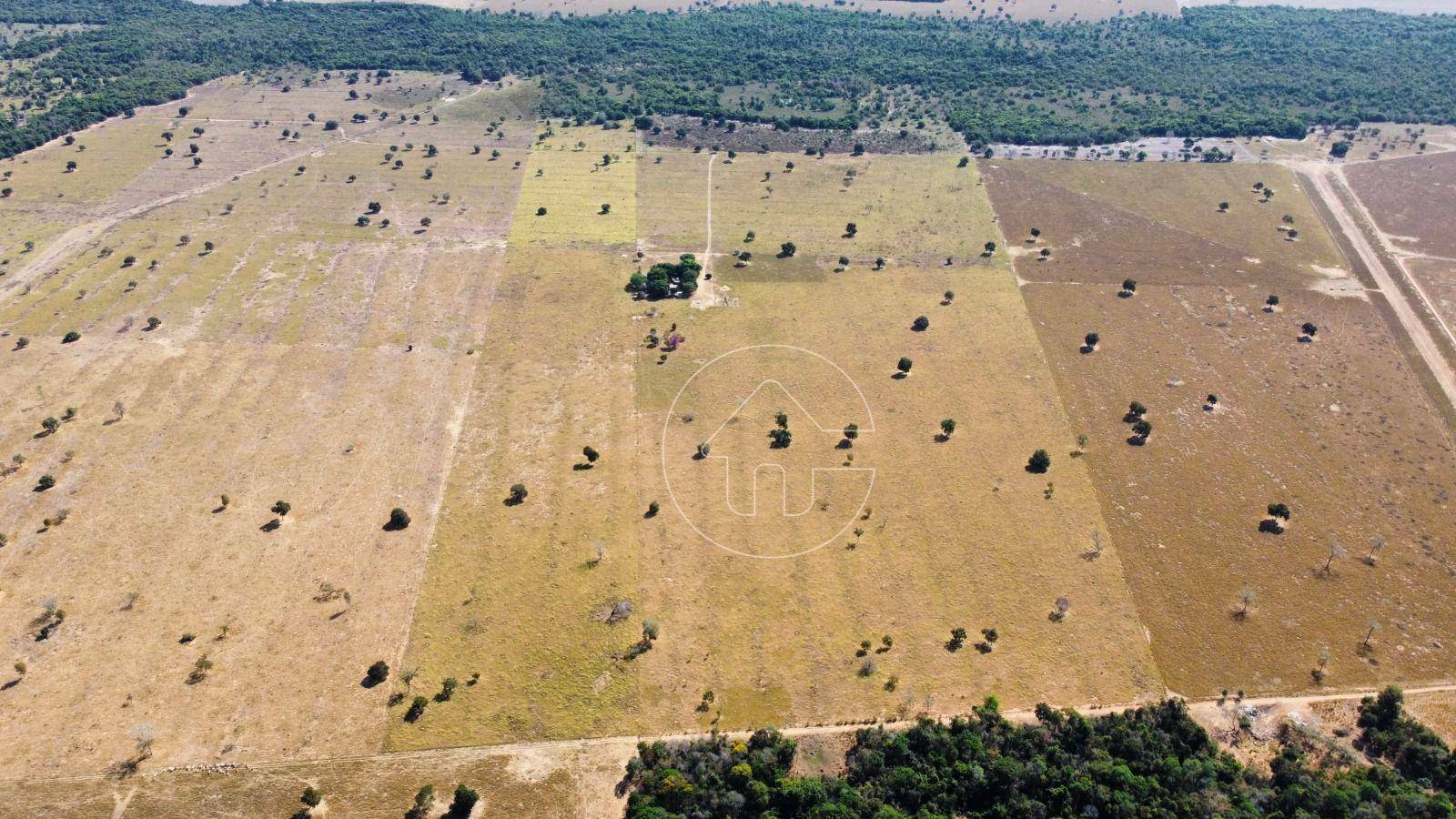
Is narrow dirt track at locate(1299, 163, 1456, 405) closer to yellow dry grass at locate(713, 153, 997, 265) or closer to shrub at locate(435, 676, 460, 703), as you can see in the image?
yellow dry grass at locate(713, 153, 997, 265)

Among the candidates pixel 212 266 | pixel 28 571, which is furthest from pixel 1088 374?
pixel 212 266

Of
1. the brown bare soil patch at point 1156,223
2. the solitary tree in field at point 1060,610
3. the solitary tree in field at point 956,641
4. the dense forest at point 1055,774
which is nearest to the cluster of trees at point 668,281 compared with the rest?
the brown bare soil patch at point 1156,223

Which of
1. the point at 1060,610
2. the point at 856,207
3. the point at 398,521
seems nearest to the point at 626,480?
the point at 398,521

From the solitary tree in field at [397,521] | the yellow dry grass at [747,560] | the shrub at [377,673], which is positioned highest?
the solitary tree in field at [397,521]

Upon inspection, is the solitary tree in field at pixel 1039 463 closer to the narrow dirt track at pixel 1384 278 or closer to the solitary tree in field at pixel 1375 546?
the solitary tree in field at pixel 1375 546

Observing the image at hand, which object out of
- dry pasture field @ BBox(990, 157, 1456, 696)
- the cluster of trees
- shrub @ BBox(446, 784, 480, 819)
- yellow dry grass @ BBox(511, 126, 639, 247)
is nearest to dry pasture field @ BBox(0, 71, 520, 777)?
yellow dry grass @ BBox(511, 126, 639, 247)

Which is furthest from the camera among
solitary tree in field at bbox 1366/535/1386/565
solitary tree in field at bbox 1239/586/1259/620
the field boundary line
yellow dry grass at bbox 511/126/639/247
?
yellow dry grass at bbox 511/126/639/247

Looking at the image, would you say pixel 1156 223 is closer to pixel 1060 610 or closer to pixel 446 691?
pixel 1060 610
